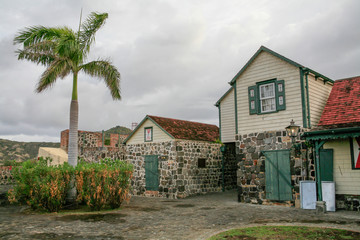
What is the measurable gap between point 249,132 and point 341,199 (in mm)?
4225

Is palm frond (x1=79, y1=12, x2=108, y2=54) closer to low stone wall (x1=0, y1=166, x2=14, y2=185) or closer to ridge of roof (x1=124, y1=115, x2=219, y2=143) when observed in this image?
ridge of roof (x1=124, y1=115, x2=219, y2=143)

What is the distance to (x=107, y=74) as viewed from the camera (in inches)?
515

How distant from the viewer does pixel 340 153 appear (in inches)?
421

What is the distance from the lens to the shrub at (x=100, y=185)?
10.5 meters

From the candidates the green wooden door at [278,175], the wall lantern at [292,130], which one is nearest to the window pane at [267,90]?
the wall lantern at [292,130]

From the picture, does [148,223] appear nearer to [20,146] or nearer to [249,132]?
[249,132]

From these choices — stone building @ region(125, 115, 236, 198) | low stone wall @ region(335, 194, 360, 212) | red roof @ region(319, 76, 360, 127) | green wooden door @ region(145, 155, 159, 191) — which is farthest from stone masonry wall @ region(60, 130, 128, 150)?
low stone wall @ region(335, 194, 360, 212)

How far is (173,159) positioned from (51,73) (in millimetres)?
7368

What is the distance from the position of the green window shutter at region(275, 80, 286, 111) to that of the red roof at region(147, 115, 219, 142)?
607cm

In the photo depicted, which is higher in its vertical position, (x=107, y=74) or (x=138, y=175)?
(x=107, y=74)

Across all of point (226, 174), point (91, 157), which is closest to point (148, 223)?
point (226, 174)

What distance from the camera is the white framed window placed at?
12.3 metres

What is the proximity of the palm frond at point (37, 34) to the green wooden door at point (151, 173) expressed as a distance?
26.7ft

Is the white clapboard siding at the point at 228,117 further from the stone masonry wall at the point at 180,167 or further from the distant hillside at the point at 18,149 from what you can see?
the distant hillside at the point at 18,149
